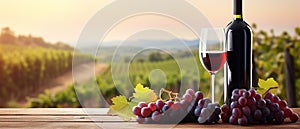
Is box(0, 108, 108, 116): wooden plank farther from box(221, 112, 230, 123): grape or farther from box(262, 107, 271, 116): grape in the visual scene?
box(262, 107, 271, 116): grape

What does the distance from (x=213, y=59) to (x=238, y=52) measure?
0.34 ft

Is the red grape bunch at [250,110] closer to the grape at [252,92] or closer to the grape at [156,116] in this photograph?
the grape at [252,92]

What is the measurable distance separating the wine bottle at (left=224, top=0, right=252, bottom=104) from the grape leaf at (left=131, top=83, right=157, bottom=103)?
10.0 inches

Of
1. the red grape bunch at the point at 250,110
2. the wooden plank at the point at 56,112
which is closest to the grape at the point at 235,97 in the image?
the red grape bunch at the point at 250,110

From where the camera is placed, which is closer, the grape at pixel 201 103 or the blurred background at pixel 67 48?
the grape at pixel 201 103

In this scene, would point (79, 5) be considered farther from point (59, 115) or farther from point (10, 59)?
point (59, 115)

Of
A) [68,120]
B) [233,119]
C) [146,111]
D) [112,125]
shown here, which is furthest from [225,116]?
[68,120]

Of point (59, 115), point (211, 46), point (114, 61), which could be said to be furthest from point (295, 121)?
point (59, 115)

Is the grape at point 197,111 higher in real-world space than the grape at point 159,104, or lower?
lower

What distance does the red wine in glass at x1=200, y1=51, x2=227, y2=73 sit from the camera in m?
1.79

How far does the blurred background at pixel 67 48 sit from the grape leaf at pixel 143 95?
6.55 feet

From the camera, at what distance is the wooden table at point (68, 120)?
1730 mm

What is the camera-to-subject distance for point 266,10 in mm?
4133

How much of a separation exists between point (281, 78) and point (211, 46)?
2.57 m
